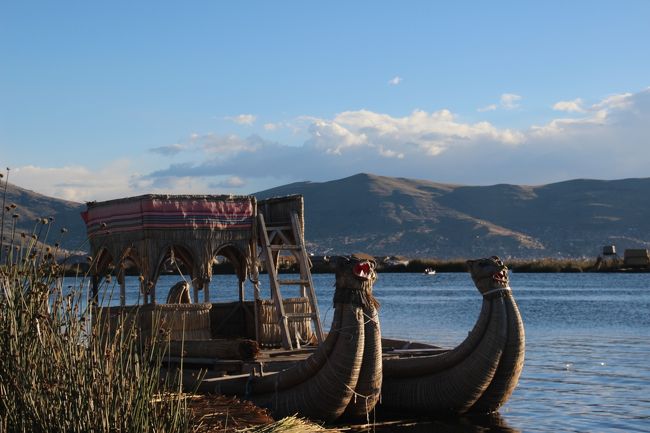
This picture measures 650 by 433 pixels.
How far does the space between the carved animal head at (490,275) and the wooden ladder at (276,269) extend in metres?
2.95

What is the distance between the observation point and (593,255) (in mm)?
176500

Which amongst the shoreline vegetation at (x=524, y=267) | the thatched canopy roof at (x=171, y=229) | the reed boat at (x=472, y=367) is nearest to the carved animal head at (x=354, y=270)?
the reed boat at (x=472, y=367)

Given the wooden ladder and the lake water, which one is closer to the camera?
the lake water

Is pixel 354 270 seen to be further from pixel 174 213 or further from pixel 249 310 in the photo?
pixel 249 310

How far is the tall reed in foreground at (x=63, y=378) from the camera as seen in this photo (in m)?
7.32

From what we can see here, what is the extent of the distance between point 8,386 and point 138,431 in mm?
1055

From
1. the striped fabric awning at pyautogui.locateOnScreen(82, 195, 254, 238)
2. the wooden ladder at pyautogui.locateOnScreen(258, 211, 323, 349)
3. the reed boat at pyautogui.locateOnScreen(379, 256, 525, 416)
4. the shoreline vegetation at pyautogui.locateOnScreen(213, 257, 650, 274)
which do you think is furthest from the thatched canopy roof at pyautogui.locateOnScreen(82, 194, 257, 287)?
the shoreline vegetation at pyautogui.locateOnScreen(213, 257, 650, 274)

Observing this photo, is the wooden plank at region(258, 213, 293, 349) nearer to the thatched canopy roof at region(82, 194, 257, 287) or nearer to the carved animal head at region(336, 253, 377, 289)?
the thatched canopy roof at region(82, 194, 257, 287)

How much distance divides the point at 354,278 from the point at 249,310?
629cm

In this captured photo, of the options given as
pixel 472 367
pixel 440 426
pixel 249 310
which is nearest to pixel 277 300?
pixel 249 310

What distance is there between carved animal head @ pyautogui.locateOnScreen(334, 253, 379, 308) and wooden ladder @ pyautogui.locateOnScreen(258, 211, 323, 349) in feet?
11.5

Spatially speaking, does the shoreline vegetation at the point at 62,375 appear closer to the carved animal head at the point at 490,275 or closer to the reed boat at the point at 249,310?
the reed boat at the point at 249,310

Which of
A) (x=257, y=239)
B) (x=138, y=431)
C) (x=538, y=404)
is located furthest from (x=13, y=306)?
(x=538, y=404)

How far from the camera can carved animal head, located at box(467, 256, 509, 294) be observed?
45.8 feet
